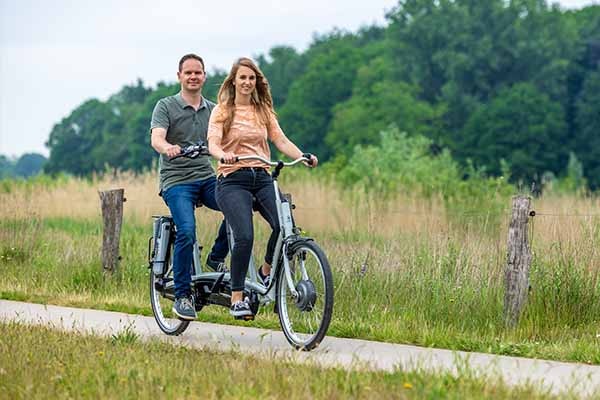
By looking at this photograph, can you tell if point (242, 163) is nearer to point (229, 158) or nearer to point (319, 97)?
point (229, 158)

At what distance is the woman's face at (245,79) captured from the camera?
30.1 ft

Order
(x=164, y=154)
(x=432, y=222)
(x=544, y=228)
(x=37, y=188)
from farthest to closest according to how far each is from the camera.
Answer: (x=37, y=188) < (x=432, y=222) < (x=544, y=228) < (x=164, y=154)

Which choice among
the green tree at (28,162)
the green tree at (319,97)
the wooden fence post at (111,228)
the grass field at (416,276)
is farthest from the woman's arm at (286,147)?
the green tree at (28,162)

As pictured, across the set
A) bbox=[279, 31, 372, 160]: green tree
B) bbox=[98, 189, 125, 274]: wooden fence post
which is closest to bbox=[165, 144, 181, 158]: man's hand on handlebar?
bbox=[98, 189, 125, 274]: wooden fence post

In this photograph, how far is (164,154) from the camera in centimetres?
982

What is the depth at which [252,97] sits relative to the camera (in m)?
9.34

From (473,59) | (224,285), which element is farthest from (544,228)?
(473,59)

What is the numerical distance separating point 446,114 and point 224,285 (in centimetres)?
7022

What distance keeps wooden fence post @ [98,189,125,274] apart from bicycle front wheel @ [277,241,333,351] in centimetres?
492

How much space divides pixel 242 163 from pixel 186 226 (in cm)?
94

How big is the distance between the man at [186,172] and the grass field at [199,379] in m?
1.46

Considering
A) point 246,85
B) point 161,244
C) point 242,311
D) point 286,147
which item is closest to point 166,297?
point 161,244

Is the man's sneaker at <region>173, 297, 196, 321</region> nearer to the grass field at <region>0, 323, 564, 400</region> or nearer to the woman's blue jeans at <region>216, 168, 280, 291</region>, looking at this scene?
the woman's blue jeans at <region>216, 168, 280, 291</region>

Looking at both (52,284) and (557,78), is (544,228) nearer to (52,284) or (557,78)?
(52,284)
